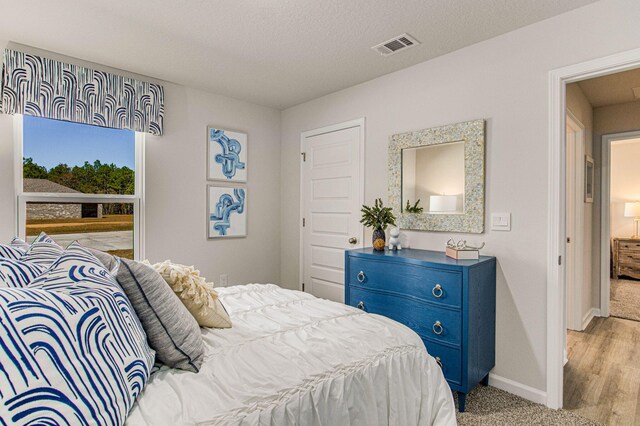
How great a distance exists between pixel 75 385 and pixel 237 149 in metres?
3.48

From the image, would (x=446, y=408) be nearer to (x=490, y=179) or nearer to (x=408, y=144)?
(x=490, y=179)

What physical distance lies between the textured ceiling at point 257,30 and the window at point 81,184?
0.66 metres

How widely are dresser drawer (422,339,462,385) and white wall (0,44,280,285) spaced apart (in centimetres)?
245

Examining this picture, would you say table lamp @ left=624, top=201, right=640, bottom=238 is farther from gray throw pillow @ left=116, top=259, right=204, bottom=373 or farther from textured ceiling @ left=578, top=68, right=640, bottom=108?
gray throw pillow @ left=116, top=259, right=204, bottom=373

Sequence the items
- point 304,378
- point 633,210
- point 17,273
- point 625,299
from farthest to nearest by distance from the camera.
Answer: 1. point 633,210
2. point 625,299
3. point 304,378
4. point 17,273

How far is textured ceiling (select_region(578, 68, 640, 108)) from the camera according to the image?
122 inches

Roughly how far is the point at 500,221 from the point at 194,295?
2.13 metres

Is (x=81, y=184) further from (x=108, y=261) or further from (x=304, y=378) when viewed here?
(x=304, y=378)

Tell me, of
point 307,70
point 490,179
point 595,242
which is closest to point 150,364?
point 490,179

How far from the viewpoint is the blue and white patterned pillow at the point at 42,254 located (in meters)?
1.17

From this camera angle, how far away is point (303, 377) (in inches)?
46.1

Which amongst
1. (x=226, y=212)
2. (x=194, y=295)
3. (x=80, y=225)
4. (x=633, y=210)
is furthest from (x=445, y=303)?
(x=633, y=210)

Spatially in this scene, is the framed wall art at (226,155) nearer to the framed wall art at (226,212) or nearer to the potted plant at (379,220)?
the framed wall art at (226,212)

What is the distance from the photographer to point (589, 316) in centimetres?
395
